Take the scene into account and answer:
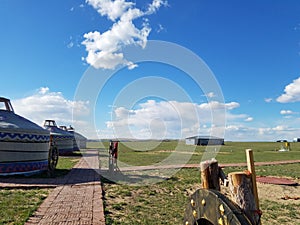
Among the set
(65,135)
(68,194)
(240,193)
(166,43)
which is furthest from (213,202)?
(65,135)

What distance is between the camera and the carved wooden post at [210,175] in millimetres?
1978

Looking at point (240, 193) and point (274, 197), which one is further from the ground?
point (240, 193)

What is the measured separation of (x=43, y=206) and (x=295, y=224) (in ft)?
15.1

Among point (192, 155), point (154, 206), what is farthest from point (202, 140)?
point (154, 206)

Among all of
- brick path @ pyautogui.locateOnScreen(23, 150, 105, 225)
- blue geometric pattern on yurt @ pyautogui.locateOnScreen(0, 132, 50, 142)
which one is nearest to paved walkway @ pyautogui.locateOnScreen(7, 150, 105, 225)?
brick path @ pyautogui.locateOnScreen(23, 150, 105, 225)

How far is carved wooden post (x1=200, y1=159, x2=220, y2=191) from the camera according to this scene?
1.98 metres

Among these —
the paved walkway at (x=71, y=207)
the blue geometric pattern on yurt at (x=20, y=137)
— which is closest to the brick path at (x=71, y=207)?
the paved walkway at (x=71, y=207)

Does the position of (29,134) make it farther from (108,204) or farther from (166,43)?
(166,43)

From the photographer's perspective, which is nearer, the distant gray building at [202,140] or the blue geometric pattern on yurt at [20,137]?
the blue geometric pattern on yurt at [20,137]

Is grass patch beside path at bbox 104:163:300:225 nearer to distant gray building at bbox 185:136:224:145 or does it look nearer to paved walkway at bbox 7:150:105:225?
paved walkway at bbox 7:150:105:225

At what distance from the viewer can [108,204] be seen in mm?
5602

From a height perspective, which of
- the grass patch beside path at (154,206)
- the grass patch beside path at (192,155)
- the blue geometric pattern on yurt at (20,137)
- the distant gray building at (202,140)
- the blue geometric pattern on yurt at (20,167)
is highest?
the distant gray building at (202,140)

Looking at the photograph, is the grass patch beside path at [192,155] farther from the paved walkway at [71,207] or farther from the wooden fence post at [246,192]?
the wooden fence post at [246,192]

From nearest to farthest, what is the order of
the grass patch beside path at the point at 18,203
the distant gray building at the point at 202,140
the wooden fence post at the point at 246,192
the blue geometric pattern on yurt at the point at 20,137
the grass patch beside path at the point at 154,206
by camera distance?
the wooden fence post at the point at 246,192 → the grass patch beside path at the point at 18,203 → the grass patch beside path at the point at 154,206 → the blue geometric pattern on yurt at the point at 20,137 → the distant gray building at the point at 202,140
